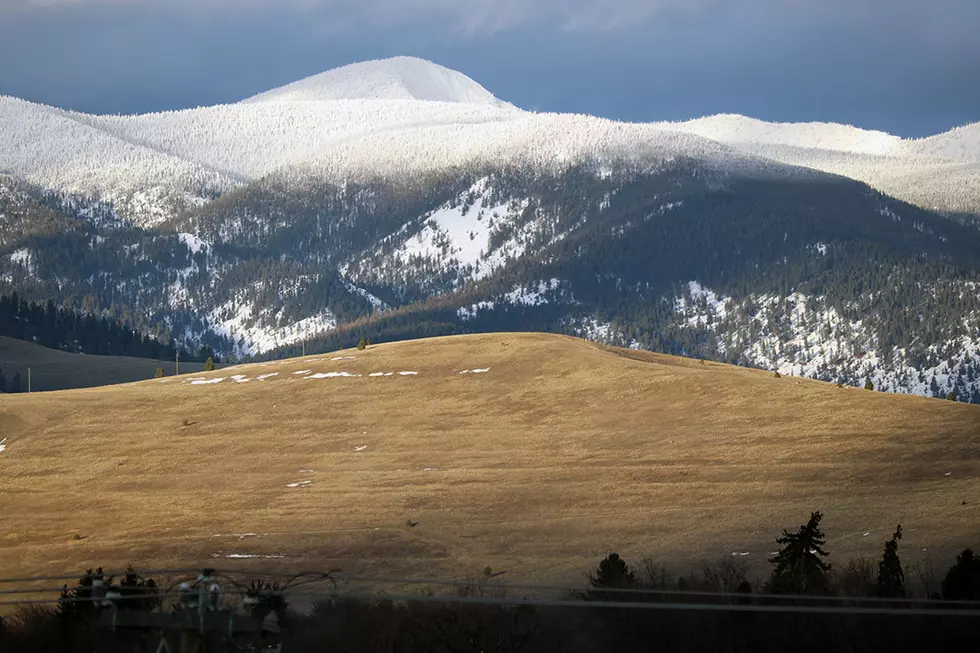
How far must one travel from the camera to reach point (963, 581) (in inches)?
1563

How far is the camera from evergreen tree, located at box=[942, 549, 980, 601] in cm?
3912

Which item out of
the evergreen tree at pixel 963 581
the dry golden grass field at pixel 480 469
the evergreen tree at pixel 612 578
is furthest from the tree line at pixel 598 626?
the dry golden grass field at pixel 480 469

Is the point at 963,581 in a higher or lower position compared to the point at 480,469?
lower

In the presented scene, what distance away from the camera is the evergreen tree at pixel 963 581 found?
3912cm

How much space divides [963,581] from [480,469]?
1575 inches

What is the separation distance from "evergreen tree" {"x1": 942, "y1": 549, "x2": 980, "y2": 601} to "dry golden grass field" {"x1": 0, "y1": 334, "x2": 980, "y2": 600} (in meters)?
6.41

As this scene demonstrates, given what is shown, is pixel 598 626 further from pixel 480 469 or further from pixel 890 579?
pixel 480 469

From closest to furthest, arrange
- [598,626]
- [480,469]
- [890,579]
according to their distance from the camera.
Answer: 1. [598,626]
2. [890,579]
3. [480,469]

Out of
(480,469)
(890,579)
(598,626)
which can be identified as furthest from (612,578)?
(480,469)

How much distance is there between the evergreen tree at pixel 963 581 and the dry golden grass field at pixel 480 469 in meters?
6.41

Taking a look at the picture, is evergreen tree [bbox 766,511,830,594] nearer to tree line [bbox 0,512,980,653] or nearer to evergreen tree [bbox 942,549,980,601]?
tree line [bbox 0,512,980,653]

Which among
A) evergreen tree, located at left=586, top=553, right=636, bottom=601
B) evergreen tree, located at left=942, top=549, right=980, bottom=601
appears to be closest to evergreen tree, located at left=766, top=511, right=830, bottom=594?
evergreen tree, located at left=942, top=549, right=980, bottom=601

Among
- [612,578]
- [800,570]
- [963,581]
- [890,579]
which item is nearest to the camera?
[963,581]

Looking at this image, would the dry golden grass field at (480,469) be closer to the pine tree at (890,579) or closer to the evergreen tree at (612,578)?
the evergreen tree at (612,578)
